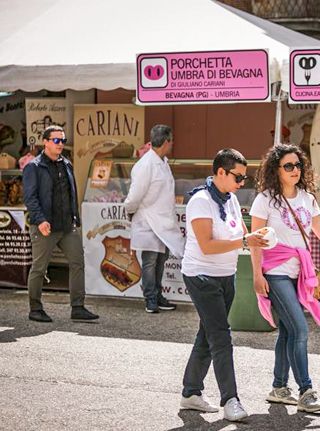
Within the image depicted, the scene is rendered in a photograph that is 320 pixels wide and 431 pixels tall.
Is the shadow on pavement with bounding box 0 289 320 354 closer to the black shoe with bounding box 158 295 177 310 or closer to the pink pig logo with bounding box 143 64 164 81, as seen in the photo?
the black shoe with bounding box 158 295 177 310

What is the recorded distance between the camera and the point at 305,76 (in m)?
8.91

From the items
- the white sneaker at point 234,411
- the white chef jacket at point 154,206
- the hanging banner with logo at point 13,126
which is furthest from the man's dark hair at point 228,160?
the hanging banner with logo at point 13,126

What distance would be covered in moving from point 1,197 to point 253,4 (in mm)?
5549

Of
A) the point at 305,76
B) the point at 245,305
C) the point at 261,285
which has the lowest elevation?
the point at 245,305

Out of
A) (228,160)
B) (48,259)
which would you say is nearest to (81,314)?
(48,259)

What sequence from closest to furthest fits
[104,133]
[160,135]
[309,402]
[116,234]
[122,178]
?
[309,402]
[160,135]
[116,234]
[122,178]
[104,133]

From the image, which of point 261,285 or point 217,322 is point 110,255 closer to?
point 261,285

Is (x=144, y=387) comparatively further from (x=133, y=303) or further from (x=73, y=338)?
(x=133, y=303)

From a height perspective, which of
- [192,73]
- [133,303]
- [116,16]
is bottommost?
[133,303]

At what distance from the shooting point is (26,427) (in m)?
6.11

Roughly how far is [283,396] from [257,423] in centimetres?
47

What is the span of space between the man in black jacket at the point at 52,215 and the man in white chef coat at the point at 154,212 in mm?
682

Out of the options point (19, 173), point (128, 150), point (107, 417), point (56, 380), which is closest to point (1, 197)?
point (19, 173)

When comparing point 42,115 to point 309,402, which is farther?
point 42,115
